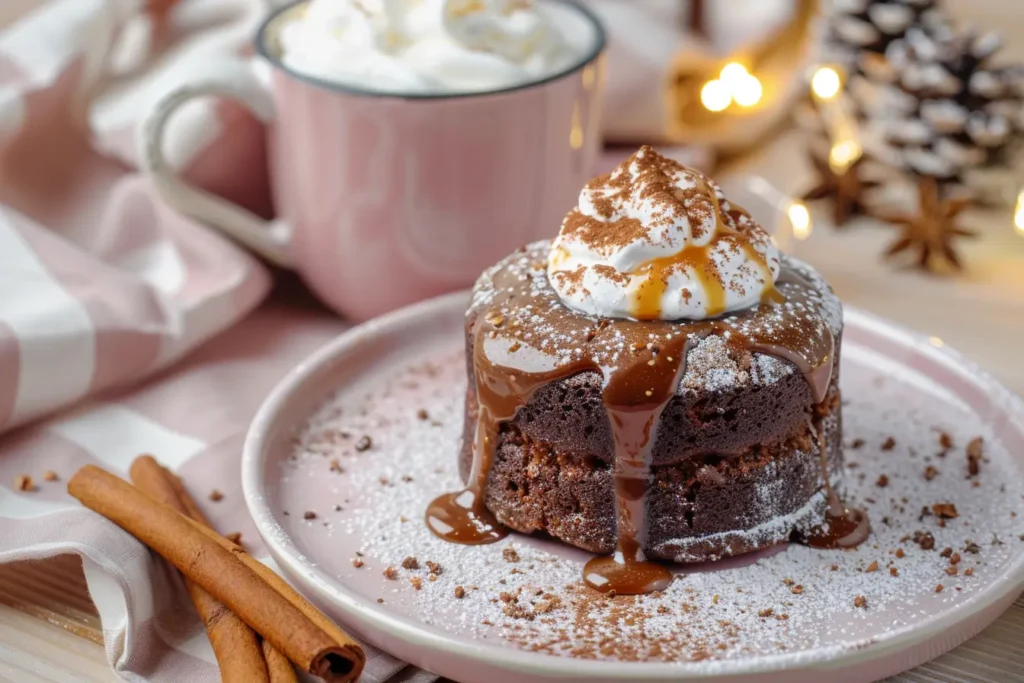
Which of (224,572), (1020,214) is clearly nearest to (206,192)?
(224,572)

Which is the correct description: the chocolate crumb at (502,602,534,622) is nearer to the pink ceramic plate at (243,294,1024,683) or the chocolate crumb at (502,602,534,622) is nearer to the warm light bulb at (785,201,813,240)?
the pink ceramic plate at (243,294,1024,683)

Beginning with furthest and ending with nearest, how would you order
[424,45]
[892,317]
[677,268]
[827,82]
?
[827,82], [892,317], [424,45], [677,268]

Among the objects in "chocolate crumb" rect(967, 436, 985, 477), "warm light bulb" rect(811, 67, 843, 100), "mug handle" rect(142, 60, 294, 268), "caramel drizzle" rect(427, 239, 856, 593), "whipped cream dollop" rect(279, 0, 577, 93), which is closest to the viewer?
"caramel drizzle" rect(427, 239, 856, 593)

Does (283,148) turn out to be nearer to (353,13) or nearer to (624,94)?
(353,13)

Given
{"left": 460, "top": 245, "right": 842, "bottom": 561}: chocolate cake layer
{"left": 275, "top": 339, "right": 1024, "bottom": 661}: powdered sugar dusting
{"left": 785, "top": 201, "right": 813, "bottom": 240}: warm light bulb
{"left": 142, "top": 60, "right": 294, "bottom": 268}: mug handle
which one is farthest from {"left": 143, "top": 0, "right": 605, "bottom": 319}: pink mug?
{"left": 785, "top": 201, "right": 813, "bottom": 240}: warm light bulb

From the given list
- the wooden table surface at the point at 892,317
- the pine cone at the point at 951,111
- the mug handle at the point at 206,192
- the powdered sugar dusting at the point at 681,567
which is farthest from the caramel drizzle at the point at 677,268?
the pine cone at the point at 951,111

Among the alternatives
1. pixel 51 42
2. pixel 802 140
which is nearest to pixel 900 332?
pixel 802 140

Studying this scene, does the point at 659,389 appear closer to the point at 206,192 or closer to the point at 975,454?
the point at 975,454
